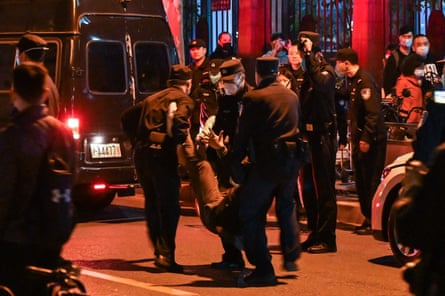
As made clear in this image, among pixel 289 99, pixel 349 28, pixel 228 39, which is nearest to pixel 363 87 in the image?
pixel 289 99

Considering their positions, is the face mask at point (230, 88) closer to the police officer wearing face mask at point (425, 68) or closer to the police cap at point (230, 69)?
the police cap at point (230, 69)

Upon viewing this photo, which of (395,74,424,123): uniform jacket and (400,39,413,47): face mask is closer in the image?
(395,74,424,123): uniform jacket

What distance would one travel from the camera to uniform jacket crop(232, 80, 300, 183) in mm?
8766

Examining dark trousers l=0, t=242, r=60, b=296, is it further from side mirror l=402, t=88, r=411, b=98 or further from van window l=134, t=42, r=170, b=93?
side mirror l=402, t=88, r=411, b=98

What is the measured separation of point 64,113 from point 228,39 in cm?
490

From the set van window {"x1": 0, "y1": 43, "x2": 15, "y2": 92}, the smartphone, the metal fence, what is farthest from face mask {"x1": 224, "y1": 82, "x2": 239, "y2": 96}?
the metal fence

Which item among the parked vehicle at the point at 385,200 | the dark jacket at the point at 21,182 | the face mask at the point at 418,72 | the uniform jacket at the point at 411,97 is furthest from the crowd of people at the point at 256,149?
the dark jacket at the point at 21,182

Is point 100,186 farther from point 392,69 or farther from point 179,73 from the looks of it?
point 392,69

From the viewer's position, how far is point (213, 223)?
9.22m

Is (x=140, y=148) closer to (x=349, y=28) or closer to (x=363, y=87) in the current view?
(x=363, y=87)

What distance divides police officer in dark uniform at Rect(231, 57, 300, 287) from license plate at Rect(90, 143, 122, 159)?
3.85 metres

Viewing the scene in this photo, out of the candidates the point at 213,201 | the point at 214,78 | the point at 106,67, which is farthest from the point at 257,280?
the point at 106,67

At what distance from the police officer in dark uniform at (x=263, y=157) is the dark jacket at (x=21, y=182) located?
342 centimetres

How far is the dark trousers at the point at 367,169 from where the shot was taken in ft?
37.0
